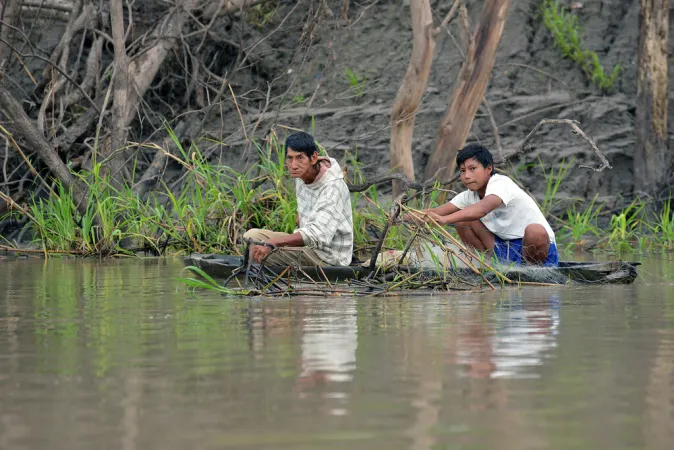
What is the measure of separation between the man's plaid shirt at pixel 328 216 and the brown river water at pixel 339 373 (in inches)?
36.8

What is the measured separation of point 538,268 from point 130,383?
471 centimetres

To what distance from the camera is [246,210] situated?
1166cm

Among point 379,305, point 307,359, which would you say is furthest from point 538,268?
point 307,359

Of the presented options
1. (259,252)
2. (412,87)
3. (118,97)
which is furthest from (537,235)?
(118,97)

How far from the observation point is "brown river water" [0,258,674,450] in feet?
12.4

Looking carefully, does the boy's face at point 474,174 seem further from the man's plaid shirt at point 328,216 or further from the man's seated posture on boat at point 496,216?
the man's plaid shirt at point 328,216

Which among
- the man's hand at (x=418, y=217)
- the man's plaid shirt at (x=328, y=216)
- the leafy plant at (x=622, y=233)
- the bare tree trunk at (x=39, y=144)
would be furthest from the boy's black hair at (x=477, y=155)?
the bare tree trunk at (x=39, y=144)

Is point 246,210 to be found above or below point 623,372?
above

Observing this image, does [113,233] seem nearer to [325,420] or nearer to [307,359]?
[307,359]

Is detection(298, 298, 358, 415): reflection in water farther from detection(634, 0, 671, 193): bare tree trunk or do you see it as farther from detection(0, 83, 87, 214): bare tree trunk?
detection(634, 0, 671, 193): bare tree trunk

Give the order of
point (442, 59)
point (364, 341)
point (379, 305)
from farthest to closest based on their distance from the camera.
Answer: point (442, 59) → point (379, 305) → point (364, 341)

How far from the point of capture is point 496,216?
363 inches

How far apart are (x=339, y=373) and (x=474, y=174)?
4.42 metres

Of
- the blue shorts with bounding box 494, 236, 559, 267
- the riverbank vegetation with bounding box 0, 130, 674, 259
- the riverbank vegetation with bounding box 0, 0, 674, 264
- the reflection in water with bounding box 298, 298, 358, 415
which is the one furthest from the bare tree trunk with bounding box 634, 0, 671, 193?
the reflection in water with bounding box 298, 298, 358, 415
